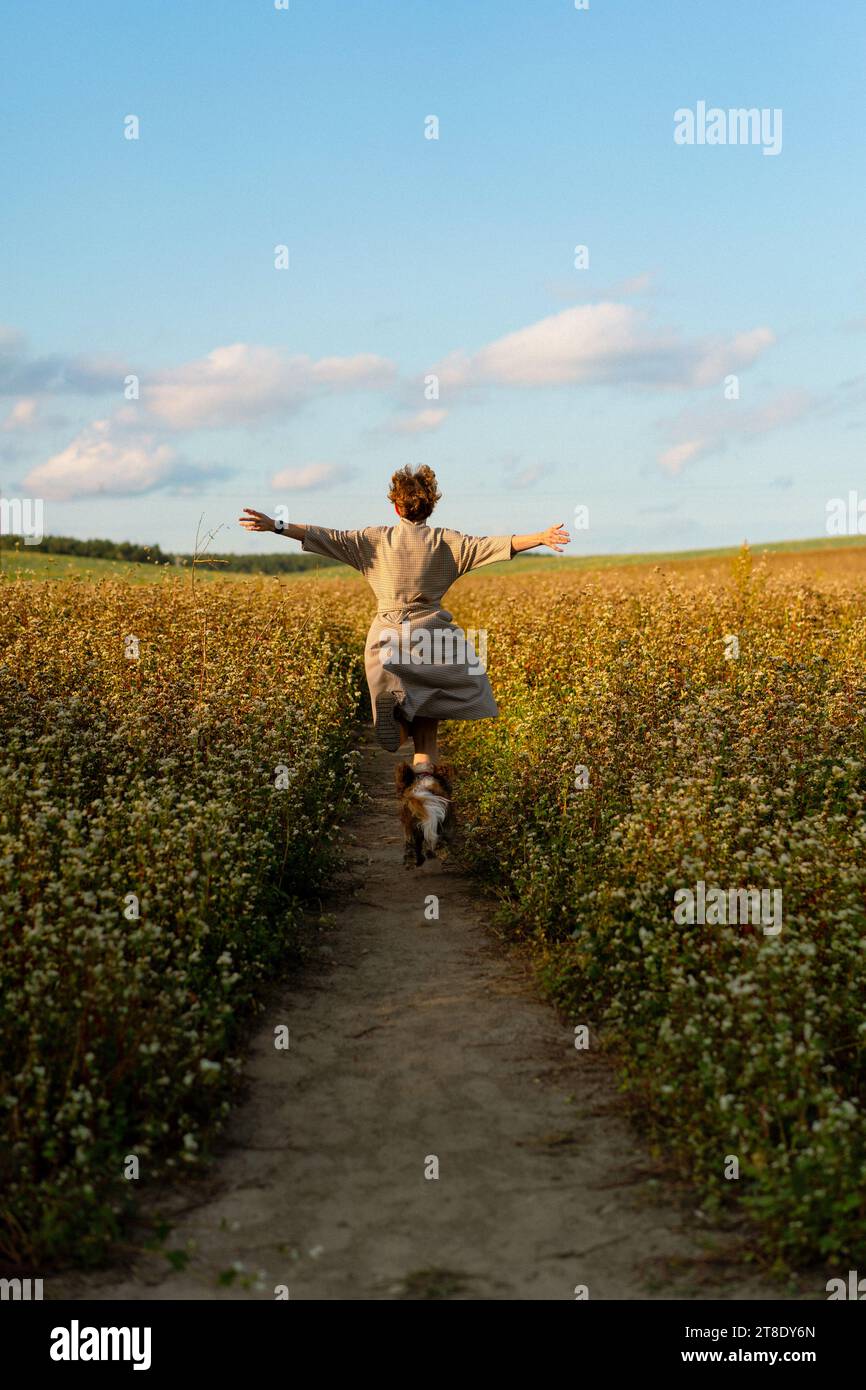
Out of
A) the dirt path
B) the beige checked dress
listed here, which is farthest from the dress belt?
the dirt path

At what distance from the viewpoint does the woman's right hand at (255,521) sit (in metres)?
8.77

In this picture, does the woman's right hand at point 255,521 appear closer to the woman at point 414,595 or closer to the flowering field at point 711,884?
the woman at point 414,595

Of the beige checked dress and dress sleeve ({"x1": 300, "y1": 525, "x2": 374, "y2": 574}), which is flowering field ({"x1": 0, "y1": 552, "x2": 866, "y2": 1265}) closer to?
the beige checked dress

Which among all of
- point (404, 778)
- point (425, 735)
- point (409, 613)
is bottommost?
point (404, 778)

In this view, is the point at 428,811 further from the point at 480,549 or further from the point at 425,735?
the point at 480,549

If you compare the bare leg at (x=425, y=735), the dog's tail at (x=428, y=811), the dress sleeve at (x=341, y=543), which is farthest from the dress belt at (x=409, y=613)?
the dog's tail at (x=428, y=811)

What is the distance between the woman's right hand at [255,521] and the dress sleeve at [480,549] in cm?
152

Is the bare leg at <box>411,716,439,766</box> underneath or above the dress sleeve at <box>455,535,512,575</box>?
underneath

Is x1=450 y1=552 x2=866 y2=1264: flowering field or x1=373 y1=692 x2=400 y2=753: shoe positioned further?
x1=373 y1=692 x2=400 y2=753: shoe

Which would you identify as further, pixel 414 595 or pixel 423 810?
pixel 414 595

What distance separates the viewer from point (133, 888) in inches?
264

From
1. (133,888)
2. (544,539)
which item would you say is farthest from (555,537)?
(133,888)

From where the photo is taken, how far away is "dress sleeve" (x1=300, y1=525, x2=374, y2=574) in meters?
9.03

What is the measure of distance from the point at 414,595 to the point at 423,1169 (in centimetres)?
510
